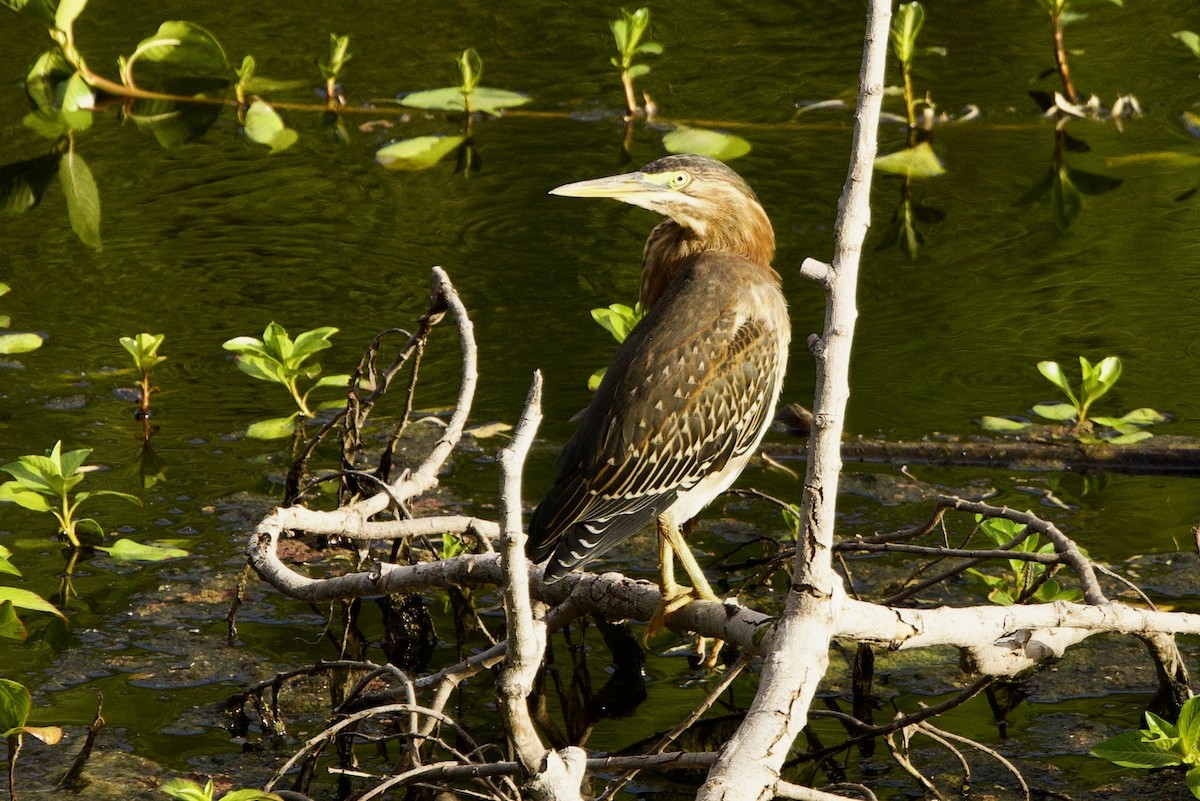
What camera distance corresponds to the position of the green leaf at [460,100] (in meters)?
8.99

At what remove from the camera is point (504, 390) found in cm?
619

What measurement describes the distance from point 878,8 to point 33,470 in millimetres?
3230

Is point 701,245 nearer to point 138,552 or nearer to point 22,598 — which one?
point 138,552

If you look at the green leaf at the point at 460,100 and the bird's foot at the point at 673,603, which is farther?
the green leaf at the point at 460,100

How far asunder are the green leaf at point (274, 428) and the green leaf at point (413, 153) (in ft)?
10.5

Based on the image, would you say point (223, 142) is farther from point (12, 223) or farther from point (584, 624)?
point (584, 624)

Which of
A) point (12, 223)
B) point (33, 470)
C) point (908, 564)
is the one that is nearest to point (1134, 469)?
point (908, 564)

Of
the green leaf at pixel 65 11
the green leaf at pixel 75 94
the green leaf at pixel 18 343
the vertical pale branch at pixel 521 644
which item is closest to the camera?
the vertical pale branch at pixel 521 644

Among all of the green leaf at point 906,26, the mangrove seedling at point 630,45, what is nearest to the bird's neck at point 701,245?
the mangrove seedling at point 630,45

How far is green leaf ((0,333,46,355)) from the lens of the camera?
648 cm

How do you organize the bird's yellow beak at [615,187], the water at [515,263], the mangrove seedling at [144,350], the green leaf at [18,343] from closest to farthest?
the bird's yellow beak at [615,187] → the water at [515,263] → the mangrove seedling at [144,350] → the green leaf at [18,343]

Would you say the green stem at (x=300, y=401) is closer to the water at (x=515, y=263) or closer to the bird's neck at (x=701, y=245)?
the water at (x=515, y=263)

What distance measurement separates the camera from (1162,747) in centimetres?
352

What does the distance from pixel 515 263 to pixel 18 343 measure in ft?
7.22
